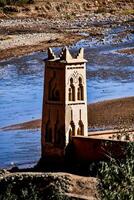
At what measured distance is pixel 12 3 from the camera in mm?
117000

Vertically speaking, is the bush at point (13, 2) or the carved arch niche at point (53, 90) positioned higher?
the bush at point (13, 2)

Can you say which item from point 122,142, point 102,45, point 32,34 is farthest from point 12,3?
point 122,142

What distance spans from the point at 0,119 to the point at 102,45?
108 ft

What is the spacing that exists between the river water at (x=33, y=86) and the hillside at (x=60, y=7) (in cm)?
3564

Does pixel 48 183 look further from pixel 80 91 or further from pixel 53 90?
pixel 80 91

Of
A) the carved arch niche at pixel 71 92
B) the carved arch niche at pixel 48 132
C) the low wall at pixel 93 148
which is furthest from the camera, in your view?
the carved arch niche at pixel 48 132

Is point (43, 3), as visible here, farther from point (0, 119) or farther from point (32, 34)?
point (0, 119)

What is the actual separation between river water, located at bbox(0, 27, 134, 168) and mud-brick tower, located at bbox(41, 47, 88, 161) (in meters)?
2.25

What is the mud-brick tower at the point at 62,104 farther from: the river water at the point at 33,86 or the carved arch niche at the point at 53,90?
the river water at the point at 33,86

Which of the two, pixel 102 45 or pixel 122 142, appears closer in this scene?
pixel 122 142

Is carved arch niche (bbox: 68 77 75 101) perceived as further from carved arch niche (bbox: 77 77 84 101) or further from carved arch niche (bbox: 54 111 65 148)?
carved arch niche (bbox: 54 111 65 148)

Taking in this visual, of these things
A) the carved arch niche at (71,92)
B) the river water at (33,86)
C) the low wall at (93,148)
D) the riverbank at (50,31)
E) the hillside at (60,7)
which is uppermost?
the hillside at (60,7)

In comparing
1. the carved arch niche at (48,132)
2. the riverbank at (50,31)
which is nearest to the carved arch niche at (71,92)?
the carved arch niche at (48,132)

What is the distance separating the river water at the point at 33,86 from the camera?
1350 inches
